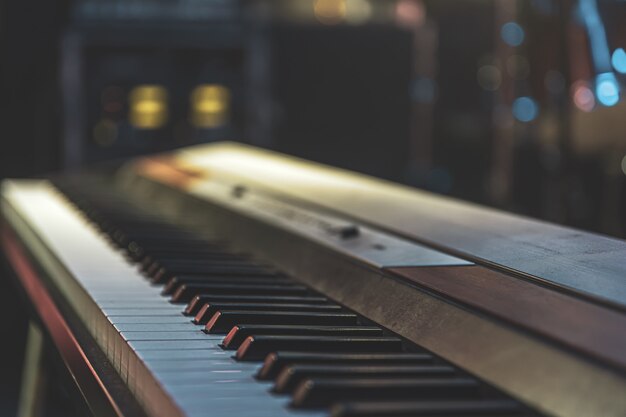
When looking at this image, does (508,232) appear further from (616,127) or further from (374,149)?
(374,149)

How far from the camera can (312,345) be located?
1241mm

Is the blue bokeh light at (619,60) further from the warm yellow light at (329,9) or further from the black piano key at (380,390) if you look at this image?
the warm yellow light at (329,9)

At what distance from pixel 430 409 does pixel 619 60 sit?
1839 millimetres

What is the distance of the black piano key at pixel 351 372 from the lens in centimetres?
103

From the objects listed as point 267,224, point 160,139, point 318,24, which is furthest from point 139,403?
point 318,24

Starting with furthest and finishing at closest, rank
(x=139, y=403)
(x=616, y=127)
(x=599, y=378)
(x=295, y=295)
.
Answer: (x=616, y=127), (x=295, y=295), (x=139, y=403), (x=599, y=378)

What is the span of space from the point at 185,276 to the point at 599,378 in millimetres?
995

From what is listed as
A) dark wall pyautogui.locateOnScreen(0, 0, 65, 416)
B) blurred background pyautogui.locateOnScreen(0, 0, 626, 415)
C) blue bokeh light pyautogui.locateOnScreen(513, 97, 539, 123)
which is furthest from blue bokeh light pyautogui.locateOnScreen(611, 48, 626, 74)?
dark wall pyautogui.locateOnScreen(0, 0, 65, 416)

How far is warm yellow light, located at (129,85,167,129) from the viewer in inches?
254

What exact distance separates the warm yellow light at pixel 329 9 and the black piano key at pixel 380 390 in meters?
6.87

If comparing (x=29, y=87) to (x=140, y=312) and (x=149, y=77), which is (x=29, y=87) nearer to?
(x=149, y=77)

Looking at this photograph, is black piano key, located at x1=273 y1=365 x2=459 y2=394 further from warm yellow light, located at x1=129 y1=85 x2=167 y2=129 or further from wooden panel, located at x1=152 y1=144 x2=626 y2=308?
warm yellow light, located at x1=129 y1=85 x2=167 y2=129

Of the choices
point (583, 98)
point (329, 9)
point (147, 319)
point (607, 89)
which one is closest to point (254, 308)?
point (147, 319)

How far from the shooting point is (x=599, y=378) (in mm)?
913
